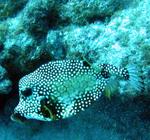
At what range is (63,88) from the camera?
2.92m

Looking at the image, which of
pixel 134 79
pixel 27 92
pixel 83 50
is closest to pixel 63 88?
pixel 27 92

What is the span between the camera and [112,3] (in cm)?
362

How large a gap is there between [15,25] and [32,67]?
23.5 inches

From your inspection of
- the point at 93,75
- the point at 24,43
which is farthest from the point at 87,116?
the point at 24,43

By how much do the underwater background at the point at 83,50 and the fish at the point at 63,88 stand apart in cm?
42

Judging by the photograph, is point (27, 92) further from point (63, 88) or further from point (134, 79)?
point (134, 79)

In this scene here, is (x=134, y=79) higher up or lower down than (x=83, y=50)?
lower down

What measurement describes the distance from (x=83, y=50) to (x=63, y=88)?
79 cm

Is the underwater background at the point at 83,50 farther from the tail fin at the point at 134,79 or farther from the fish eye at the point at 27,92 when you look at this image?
the fish eye at the point at 27,92

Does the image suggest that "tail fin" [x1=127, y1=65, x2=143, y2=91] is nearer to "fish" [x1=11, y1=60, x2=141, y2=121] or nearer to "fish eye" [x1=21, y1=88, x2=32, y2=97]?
"fish" [x1=11, y1=60, x2=141, y2=121]

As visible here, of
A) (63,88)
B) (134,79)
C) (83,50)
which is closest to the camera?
(63,88)

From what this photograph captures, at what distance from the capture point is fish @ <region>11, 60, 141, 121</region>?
2895mm

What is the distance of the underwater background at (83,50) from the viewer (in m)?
3.35

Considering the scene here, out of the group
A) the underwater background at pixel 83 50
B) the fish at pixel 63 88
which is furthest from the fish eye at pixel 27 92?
the underwater background at pixel 83 50
